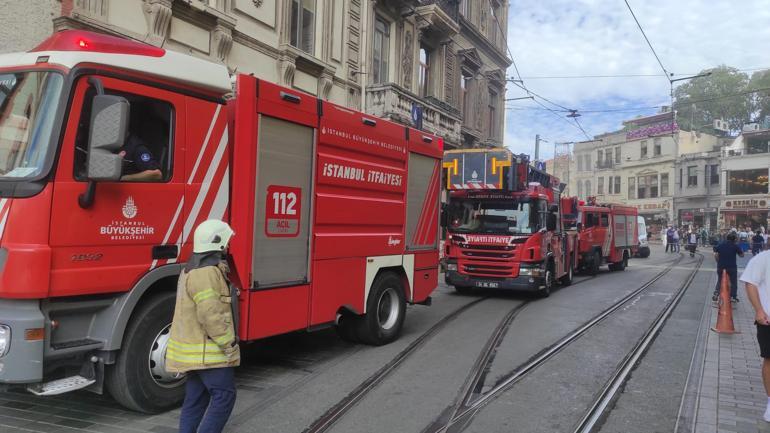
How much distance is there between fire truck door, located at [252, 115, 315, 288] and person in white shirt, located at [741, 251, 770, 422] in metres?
4.13

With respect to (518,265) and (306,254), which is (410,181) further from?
(518,265)

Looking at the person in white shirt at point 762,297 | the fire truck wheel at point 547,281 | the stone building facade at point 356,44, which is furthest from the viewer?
the fire truck wheel at point 547,281

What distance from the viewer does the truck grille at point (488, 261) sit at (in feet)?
37.9

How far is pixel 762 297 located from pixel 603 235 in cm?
1618

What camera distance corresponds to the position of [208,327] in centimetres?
331

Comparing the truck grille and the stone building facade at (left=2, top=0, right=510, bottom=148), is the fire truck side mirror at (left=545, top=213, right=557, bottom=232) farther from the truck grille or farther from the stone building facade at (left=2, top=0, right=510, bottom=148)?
the stone building facade at (left=2, top=0, right=510, bottom=148)

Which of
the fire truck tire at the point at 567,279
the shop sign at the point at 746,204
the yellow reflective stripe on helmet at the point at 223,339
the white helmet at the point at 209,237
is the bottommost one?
the fire truck tire at the point at 567,279

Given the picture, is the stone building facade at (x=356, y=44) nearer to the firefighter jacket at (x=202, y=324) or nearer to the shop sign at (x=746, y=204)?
the firefighter jacket at (x=202, y=324)

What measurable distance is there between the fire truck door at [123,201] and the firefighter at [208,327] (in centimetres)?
99

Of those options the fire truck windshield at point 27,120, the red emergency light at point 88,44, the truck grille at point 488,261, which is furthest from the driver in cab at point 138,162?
the truck grille at point 488,261

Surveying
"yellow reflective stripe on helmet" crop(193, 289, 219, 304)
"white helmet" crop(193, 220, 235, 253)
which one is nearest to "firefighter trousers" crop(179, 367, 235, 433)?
"yellow reflective stripe on helmet" crop(193, 289, 219, 304)

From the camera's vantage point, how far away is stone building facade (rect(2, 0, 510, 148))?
10844mm

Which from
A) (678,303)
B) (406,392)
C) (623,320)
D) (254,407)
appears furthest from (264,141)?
(678,303)

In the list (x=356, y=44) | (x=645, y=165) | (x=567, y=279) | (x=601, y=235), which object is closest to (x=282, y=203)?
(x=567, y=279)
